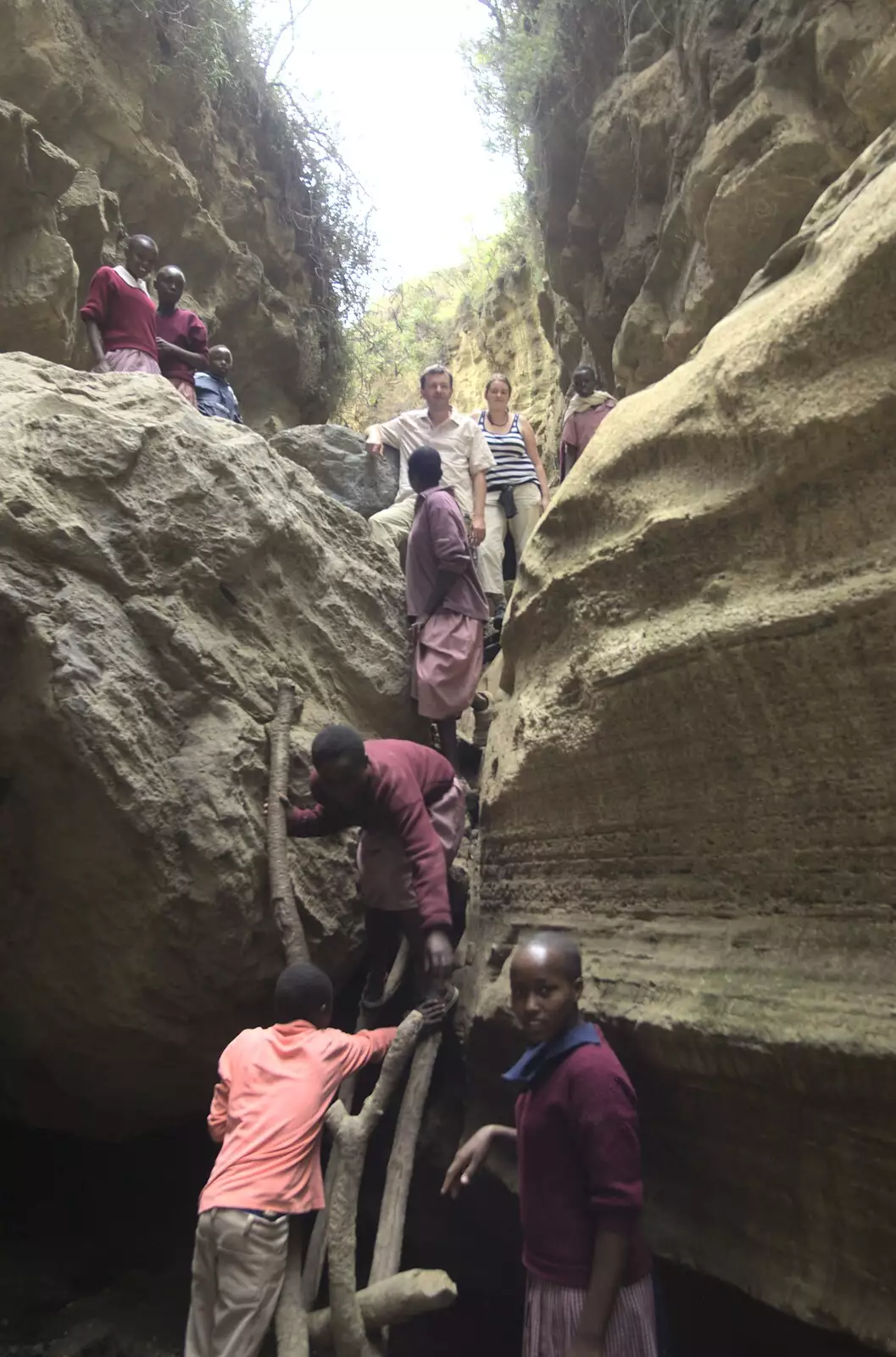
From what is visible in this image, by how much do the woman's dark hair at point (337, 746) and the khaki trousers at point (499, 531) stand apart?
9.23 feet

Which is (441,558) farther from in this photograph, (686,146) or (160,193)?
(160,193)

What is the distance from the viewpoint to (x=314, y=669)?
13.3 ft

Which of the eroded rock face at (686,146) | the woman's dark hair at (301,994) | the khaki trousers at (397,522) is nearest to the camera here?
the woman's dark hair at (301,994)

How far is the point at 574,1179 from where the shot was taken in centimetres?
221

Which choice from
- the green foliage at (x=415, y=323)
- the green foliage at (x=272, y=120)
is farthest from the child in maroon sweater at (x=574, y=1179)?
the green foliage at (x=415, y=323)

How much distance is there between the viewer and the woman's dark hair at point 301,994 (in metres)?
3.01

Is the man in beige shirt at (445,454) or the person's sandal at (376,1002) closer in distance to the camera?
the person's sandal at (376,1002)

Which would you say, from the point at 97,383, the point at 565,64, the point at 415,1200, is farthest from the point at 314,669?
the point at 565,64

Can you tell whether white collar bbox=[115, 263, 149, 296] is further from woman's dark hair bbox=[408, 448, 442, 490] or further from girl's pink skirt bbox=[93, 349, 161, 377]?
woman's dark hair bbox=[408, 448, 442, 490]

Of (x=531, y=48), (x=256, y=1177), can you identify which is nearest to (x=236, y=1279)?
(x=256, y=1177)

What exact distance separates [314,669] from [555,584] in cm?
123

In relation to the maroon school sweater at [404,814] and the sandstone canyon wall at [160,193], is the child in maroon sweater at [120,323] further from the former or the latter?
the maroon school sweater at [404,814]

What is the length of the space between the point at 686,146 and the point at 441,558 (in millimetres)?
3427

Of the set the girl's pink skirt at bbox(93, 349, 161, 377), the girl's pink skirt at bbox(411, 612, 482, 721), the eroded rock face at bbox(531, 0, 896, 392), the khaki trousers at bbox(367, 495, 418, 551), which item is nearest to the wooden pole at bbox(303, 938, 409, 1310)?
the girl's pink skirt at bbox(411, 612, 482, 721)
